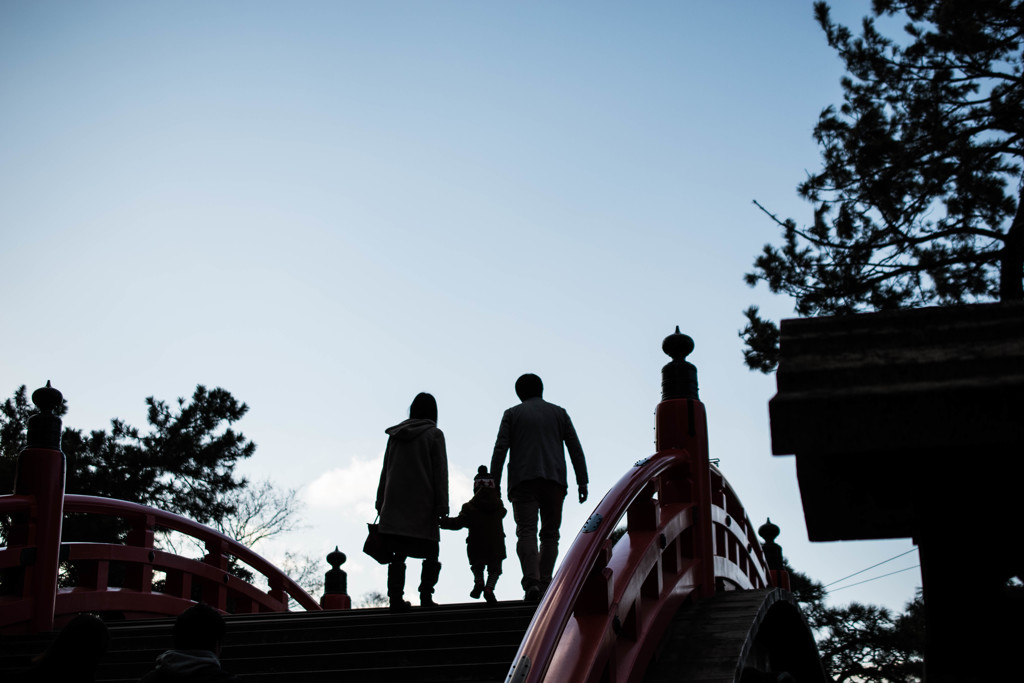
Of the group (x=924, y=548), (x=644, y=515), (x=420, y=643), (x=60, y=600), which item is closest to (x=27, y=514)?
(x=60, y=600)

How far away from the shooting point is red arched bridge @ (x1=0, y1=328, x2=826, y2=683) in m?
4.91

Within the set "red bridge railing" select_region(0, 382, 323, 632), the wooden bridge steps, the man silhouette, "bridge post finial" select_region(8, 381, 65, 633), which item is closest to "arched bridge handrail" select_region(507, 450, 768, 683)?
the wooden bridge steps

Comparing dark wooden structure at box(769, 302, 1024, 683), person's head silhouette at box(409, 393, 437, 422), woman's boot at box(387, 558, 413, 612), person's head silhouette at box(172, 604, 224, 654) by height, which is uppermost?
person's head silhouette at box(409, 393, 437, 422)

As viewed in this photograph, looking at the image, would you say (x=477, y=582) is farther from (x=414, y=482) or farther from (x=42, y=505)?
(x=42, y=505)

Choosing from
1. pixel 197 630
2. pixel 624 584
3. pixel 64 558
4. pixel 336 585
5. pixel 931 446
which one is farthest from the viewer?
pixel 336 585

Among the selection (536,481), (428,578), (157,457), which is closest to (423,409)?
(536,481)

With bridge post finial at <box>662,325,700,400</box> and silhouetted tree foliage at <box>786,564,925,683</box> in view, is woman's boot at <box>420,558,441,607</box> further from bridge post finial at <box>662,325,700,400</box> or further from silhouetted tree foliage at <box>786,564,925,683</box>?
silhouetted tree foliage at <box>786,564,925,683</box>

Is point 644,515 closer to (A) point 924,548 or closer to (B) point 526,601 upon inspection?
(B) point 526,601

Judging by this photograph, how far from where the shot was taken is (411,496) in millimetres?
7656

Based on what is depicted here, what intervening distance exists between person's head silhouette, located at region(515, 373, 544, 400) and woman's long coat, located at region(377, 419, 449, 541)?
0.81 meters

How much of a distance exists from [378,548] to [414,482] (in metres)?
0.53

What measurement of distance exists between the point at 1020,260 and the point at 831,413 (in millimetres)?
10392

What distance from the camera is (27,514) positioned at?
26.8ft

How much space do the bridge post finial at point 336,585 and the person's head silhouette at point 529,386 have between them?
4993mm
